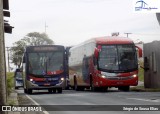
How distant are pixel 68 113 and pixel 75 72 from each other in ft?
85.8

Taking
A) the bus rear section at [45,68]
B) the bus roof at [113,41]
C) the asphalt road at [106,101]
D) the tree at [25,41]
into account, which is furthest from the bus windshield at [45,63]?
the tree at [25,41]

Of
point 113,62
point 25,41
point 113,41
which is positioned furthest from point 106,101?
point 25,41

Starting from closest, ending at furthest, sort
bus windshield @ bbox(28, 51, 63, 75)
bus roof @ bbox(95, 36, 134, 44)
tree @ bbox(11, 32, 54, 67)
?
1. bus windshield @ bbox(28, 51, 63, 75)
2. bus roof @ bbox(95, 36, 134, 44)
3. tree @ bbox(11, 32, 54, 67)

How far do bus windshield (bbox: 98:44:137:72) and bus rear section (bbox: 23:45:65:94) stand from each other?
2562 mm

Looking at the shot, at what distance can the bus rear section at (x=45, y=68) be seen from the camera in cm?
3366

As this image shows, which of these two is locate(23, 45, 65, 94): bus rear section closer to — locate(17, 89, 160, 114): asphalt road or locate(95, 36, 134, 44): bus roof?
locate(95, 36, 134, 44): bus roof

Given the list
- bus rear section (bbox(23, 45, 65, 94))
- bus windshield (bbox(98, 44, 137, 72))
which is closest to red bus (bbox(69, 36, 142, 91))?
bus windshield (bbox(98, 44, 137, 72))

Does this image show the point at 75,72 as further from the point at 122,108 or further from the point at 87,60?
the point at 122,108

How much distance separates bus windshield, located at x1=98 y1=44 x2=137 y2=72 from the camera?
1324 inches

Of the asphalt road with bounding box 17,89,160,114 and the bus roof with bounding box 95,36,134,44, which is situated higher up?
the bus roof with bounding box 95,36,134,44

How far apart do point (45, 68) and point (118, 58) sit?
4632 mm

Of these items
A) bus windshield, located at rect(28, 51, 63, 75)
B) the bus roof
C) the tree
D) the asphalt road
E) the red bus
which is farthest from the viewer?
the tree

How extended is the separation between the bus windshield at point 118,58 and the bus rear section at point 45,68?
8.41 ft

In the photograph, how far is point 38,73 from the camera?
33.8m
